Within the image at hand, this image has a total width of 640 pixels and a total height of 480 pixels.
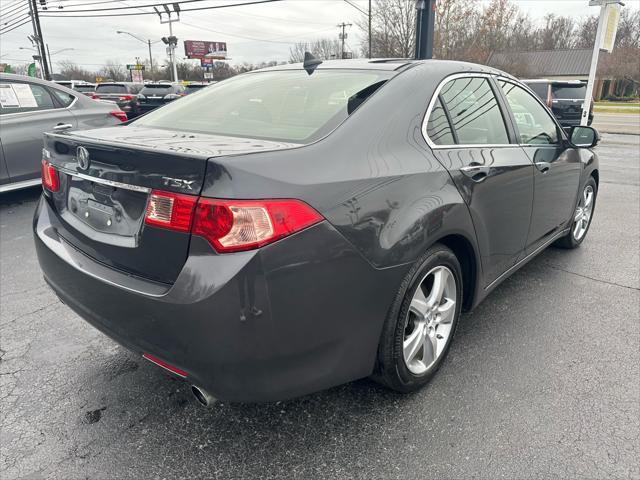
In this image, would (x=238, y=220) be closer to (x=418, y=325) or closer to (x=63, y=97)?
(x=418, y=325)

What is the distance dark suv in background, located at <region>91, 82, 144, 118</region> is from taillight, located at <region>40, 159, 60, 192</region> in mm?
12578

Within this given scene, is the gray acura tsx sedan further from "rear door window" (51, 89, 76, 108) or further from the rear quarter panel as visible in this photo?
"rear door window" (51, 89, 76, 108)

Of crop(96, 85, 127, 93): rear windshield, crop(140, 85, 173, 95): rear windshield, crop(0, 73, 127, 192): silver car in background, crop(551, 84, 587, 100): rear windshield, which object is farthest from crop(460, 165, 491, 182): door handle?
crop(96, 85, 127, 93): rear windshield

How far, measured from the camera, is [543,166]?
10.6 feet

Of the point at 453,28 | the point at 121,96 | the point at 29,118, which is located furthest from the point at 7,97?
the point at 453,28

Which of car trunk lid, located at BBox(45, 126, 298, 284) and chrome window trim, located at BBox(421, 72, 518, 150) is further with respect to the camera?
chrome window trim, located at BBox(421, 72, 518, 150)

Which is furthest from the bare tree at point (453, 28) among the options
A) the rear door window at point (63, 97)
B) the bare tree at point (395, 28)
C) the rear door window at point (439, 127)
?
the rear door window at point (439, 127)

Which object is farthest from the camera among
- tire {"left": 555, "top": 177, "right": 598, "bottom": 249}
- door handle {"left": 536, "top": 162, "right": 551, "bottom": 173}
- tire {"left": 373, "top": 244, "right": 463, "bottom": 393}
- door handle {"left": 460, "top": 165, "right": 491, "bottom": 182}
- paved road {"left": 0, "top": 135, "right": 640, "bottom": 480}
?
tire {"left": 555, "top": 177, "right": 598, "bottom": 249}

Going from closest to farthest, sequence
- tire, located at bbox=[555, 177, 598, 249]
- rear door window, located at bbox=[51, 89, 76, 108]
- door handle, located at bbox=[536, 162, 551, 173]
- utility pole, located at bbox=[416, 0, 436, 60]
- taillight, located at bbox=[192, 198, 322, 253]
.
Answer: taillight, located at bbox=[192, 198, 322, 253] → door handle, located at bbox=[536, 162, 551, 173] → tire, located at bbox=[555, 177, 598, 249] → rear door window, located at bbox=[51, 89, 76, 108] → utility pole, located at bbox=[416, 0, 436, 60]

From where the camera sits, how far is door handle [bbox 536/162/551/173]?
3161 mm

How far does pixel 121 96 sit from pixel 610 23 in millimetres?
14285

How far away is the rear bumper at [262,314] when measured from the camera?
1.61m

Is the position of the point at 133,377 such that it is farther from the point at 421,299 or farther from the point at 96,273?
the point at 421,299

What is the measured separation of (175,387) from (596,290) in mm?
3137
